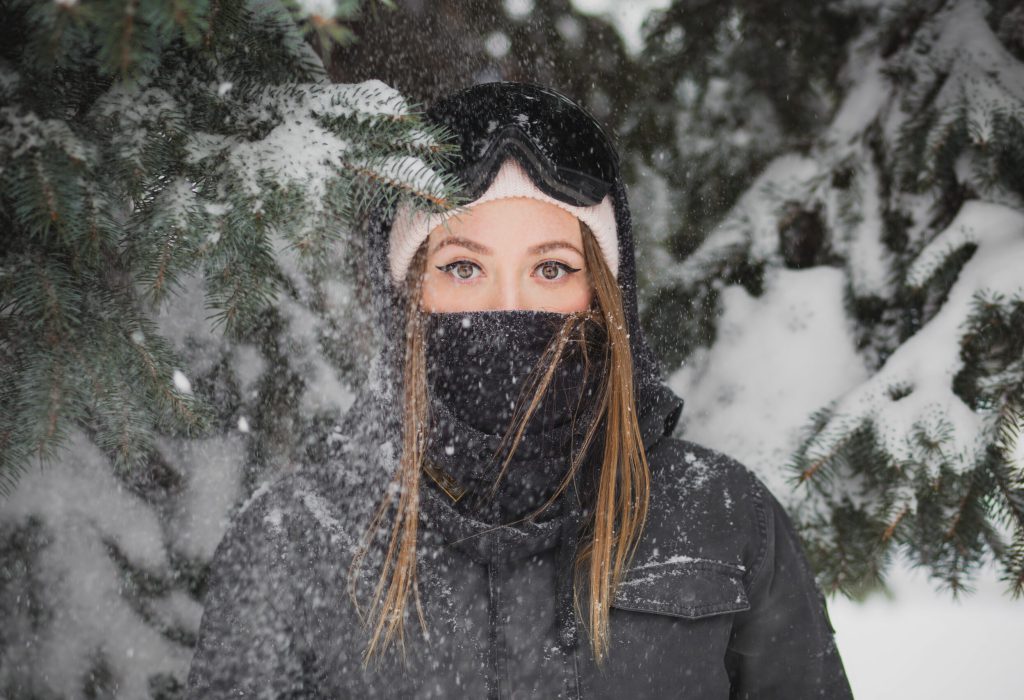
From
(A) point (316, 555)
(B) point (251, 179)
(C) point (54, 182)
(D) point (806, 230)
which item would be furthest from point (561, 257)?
(D) point (806, 230)

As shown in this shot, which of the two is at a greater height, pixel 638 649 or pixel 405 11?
pixel 405 11

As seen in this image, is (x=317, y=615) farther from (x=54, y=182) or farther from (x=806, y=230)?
(x=806, y=230)

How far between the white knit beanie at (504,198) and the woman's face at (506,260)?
0.02m

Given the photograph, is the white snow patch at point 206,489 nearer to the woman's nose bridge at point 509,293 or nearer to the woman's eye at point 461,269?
the woman's eye at point 461,269

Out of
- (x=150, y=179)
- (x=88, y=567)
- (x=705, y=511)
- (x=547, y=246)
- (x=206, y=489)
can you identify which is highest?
(x=547, y=246)

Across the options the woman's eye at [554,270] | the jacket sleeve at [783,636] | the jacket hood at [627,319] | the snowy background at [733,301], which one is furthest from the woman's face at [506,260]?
the jacket sleeve at [783,636]

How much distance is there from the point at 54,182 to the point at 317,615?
111 cm

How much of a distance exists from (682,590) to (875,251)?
156cm

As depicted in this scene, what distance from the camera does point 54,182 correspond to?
1.10m

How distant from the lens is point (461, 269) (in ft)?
6.20

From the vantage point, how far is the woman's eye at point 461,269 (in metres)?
1.87

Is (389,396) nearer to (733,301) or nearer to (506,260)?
(506,260)

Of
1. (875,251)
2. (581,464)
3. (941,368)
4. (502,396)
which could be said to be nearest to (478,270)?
(502,396)

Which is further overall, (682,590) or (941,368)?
(941,368)
